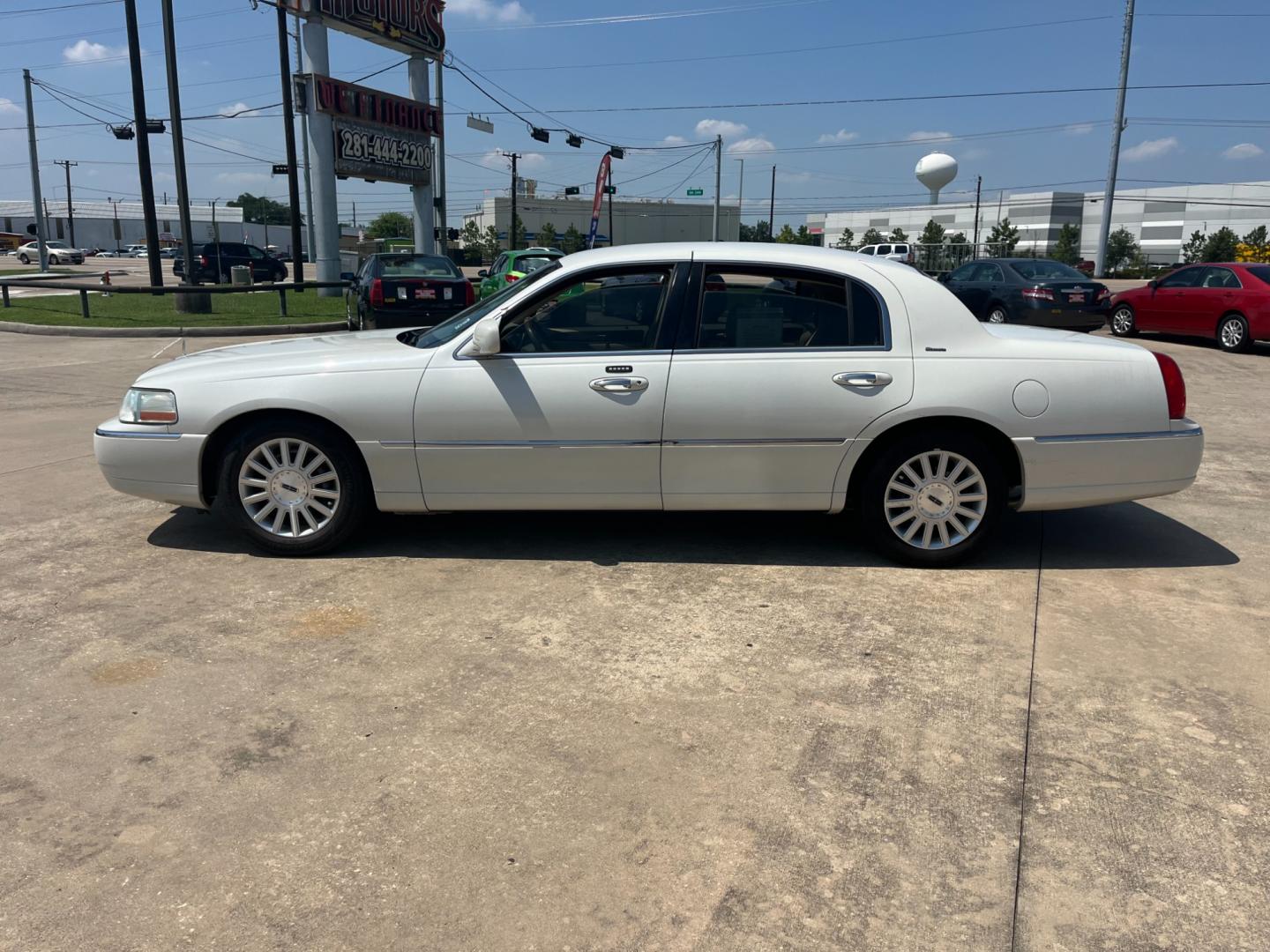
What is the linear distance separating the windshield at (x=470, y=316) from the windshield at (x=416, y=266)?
1085cm

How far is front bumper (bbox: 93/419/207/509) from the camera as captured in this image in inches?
193

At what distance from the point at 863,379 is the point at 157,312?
761 inches

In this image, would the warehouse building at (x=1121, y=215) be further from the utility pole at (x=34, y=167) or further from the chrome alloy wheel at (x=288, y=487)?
the chrome alloy wheel at (x=288, y=487)

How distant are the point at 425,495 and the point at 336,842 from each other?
7.84ft

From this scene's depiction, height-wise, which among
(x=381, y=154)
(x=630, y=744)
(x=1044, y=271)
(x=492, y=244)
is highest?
(x=381, y=154)

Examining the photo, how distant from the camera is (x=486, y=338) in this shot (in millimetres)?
4668

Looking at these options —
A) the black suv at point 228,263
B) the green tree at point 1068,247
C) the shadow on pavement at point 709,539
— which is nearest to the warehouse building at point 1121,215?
the green tree at point 1068,247

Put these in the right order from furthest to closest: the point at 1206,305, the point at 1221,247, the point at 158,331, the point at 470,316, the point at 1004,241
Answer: the point at 1004,241
the point at 1221,247
the point at 158,331
the point at 1206,305
the point at 470,316

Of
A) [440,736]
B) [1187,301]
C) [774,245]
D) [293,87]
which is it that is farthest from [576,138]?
[440,736]

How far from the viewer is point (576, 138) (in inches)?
1586

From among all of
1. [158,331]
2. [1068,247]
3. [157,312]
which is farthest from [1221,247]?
[158,331]

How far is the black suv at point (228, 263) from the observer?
40281 mm

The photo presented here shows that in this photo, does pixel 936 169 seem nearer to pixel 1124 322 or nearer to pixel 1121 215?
pixel 1121 215

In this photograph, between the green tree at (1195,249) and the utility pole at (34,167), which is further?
the green tree at (1195,249)
